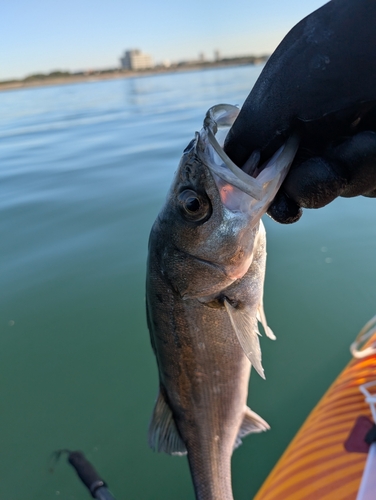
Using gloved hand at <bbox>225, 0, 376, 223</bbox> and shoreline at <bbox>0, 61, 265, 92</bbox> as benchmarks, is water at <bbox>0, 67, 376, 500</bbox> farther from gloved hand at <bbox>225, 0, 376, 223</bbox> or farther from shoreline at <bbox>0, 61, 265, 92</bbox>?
shoreline at <bbox>0, 61, 265, 92</bbox>

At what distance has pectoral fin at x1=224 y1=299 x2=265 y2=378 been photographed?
1.67m

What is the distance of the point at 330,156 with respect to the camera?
1.38 metres

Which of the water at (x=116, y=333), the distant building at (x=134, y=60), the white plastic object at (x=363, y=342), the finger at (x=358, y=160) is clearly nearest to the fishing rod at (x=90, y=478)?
the water at (x=116, y=333)

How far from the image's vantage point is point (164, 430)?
202cm

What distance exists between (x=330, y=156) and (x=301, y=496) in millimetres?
1397

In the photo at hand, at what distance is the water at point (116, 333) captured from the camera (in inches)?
96.8

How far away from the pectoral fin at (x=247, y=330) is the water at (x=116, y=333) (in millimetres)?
1149

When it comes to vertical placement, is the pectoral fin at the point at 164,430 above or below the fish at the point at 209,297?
below

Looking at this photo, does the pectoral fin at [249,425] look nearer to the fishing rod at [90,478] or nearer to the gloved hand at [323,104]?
the fishing rod at [90,478]

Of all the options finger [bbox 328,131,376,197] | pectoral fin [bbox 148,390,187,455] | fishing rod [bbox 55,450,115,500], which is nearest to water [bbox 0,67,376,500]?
fishing rod [bbox 55,450,115,500]

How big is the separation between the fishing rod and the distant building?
129 m

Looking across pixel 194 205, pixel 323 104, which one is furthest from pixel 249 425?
pixel 323 104

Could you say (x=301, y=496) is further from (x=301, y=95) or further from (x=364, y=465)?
(x=301, y=95)

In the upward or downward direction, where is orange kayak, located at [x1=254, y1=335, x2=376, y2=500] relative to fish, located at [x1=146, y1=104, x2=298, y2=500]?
downward
